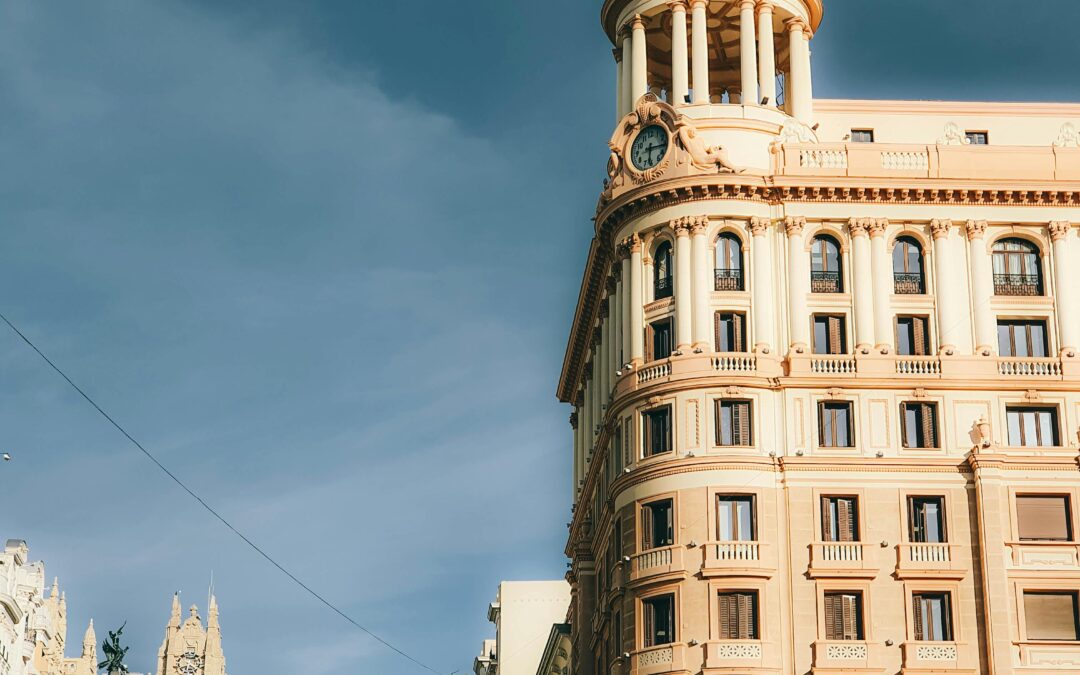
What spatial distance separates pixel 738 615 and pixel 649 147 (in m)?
22.6

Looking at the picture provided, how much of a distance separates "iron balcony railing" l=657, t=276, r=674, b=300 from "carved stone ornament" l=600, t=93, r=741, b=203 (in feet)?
15.1

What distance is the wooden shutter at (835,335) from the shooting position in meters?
89.8

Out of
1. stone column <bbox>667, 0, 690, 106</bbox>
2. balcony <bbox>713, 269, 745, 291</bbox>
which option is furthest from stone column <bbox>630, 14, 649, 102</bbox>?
balcony <bbox>713, 269, 745, 291</bbox>

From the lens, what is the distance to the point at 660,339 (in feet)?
297

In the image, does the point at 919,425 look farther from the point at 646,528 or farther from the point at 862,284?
the point at 646,528

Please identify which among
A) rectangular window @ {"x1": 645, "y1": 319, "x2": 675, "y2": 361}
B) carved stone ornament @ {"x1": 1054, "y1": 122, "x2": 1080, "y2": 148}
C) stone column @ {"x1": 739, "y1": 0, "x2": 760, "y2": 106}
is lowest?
rectangular window @ {"x1": 645, "y1": 319, "x2": 675, "y2": 361}

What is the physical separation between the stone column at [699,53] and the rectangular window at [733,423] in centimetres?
1638

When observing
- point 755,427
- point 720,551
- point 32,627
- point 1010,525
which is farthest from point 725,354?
point 32,627

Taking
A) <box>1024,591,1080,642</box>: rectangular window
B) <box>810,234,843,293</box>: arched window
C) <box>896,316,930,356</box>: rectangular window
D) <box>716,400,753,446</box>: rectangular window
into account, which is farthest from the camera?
<box>810,234,843,293</box>: arched window

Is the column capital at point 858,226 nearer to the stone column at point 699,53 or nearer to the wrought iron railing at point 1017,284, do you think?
the wrought iron railing at point 1017,284

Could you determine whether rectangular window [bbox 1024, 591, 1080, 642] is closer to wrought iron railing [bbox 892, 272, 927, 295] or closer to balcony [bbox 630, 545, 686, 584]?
wrought iron railing [bbox 892, 272, 927, 295]

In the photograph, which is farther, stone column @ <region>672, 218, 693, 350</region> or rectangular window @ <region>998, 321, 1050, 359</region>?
rectangular window @ <region>998, 321, 1050, 359</region>

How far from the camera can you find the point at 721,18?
10112cm

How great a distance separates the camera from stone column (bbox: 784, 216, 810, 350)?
89438 mm
